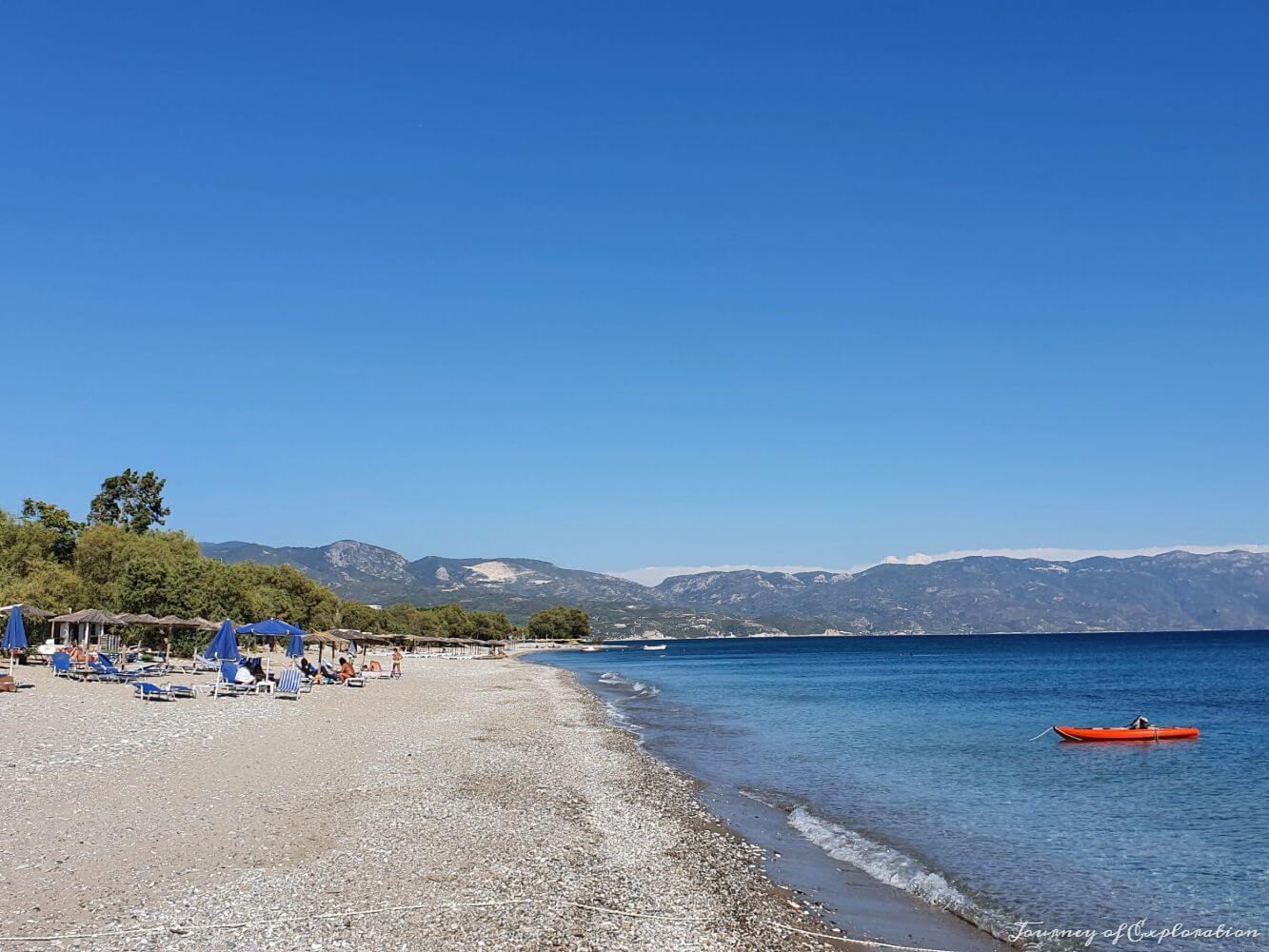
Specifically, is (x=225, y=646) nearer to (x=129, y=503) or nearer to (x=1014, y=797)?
(x=1014, y=797)

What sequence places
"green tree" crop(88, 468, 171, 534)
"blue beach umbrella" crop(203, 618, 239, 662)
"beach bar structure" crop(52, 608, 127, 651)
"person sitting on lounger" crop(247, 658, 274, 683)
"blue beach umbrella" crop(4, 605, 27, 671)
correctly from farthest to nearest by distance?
1. "green tree" crop(88, 468, 171, 534)
2. "beach bar structure" crop(52, 608, 127, 651)
3. "blue beach umbrella" crop(4, 605, 27, 671)
4. "person sitting on lounger" crop(247, 658, 274, 683)
5. "blue beach umbrella" crop(203, 618, 239, 662)

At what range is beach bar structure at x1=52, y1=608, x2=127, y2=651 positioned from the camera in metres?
43.1

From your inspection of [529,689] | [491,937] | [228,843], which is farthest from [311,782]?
[529,689]

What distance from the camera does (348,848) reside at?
12.0 m

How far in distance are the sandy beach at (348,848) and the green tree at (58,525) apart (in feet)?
186

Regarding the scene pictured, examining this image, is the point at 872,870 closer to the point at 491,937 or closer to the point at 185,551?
the point at 491,937

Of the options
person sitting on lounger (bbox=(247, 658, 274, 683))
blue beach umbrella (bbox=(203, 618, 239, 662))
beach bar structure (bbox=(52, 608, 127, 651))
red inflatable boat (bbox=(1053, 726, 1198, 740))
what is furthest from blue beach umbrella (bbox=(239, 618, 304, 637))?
red inflatable boat (bbox=(1053, 726, 1198, 740))

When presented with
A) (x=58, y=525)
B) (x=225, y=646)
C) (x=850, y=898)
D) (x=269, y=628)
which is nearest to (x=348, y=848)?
(x=850, y=898)

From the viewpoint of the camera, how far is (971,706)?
48.1 meters

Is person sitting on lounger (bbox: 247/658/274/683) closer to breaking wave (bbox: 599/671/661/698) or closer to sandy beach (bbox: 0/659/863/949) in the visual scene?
sandy beach (bbox: 0/659/863/949)

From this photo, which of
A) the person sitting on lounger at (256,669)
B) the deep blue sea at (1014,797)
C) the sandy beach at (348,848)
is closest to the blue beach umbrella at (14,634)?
the person sitting on lounger at (256,669)

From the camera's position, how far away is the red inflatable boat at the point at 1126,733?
31.9 meters

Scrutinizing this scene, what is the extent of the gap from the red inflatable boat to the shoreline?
19.7 metres

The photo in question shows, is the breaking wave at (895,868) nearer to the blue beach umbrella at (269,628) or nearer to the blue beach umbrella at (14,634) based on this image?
the blue beach umbrella at (269,628)
